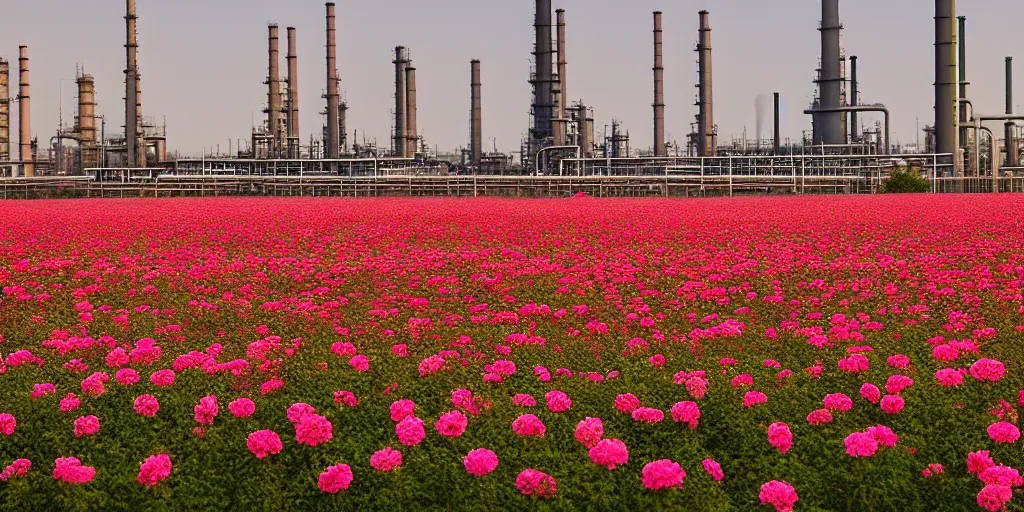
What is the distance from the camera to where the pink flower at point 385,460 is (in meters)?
5.02

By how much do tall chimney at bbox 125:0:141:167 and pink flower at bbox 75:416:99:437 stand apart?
55335 mm

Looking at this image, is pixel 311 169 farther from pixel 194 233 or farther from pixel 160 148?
pixel 194 233

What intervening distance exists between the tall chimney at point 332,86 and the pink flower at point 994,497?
57886 mm

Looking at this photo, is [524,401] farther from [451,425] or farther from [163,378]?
[163,378]

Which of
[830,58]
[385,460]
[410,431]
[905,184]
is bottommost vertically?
[385,460]

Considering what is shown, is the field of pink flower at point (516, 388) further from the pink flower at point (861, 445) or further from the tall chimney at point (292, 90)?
the tall chimney at point (292, 90)

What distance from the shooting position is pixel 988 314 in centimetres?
823

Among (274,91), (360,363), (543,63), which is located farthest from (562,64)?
(360,363)

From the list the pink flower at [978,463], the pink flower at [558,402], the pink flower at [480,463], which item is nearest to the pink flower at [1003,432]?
the pink flower at [978,463]

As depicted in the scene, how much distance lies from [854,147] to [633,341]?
56.7m

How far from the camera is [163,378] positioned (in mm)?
6152

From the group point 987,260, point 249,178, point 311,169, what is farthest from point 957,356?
point 311,169

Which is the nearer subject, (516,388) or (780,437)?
(780,437)

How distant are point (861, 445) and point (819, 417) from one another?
482 millimetres
